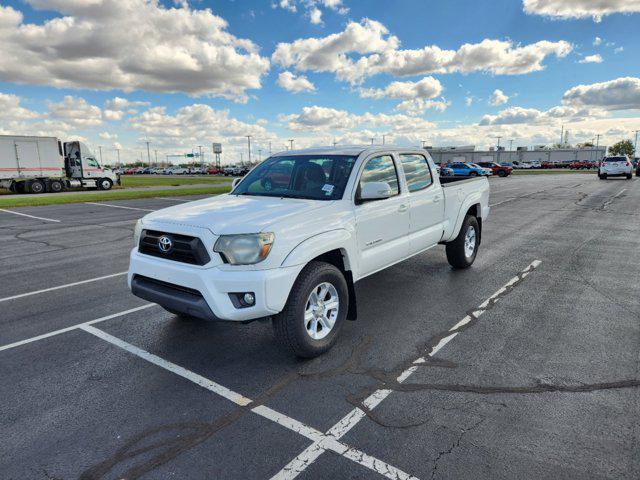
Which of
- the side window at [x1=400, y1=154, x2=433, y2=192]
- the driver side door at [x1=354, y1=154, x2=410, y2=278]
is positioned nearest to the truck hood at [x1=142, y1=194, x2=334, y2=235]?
the driver side door at [x1=354, y1=154, x2=410, y2=278]

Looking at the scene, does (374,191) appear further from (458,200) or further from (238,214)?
(458,200)

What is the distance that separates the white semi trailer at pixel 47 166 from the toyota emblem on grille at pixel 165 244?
29.0 metres

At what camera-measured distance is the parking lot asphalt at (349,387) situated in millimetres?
2629

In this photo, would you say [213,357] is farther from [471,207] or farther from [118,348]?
[471,207]

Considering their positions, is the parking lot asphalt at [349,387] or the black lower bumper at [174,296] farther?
the black lower bumper at [174,296]

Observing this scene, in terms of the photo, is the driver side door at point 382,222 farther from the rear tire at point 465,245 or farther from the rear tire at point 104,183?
the rear tire at point 104,183

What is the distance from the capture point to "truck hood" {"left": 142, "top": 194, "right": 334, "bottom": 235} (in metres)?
3.56

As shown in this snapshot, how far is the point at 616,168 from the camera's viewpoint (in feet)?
114

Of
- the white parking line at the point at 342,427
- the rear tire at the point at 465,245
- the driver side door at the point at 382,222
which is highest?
the driver side door at the point at 382,222

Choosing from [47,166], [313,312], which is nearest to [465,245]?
[313,312]

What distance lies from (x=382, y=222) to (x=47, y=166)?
97.7 ft

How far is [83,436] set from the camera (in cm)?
288

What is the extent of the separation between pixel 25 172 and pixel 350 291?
1174 inches

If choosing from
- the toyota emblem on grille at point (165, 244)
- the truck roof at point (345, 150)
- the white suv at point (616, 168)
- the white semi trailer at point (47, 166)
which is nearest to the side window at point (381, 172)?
the truck roof at point (345, 150)
